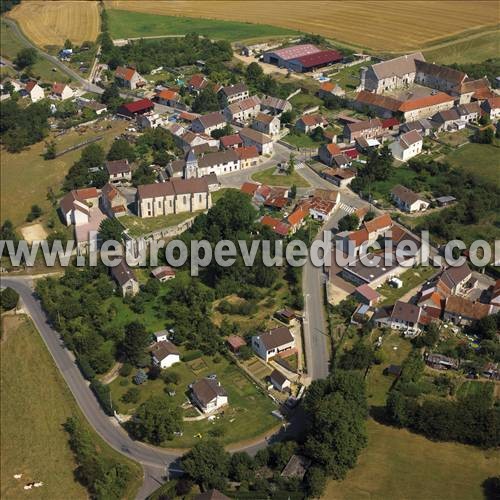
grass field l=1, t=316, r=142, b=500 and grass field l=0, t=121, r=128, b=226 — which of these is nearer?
grass field l=1, t=316, r=142, b=500

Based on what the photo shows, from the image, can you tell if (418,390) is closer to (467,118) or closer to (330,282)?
(330,282)

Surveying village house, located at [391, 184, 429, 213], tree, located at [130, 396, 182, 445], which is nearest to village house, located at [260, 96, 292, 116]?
village house, located at [391, 184, 429, 213]

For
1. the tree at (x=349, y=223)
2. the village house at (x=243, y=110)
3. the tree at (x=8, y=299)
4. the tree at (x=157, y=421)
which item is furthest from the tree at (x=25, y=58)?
the tree at (x=157, y=421)

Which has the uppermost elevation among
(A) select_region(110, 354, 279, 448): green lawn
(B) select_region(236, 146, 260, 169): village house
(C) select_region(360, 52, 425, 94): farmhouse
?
(C) select_region(360, 52, 425, 94): farmhouse

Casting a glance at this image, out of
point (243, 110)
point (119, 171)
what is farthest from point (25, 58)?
point (119, 171)

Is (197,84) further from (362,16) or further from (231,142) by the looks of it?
(362,16)

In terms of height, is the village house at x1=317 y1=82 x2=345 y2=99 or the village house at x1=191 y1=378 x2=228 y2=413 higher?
the village house at x1=317 y1=82 x2=345 y2=99

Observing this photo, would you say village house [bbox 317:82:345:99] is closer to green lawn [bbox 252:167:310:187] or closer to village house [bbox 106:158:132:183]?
green lawn [bbox 252:167:310:187]
